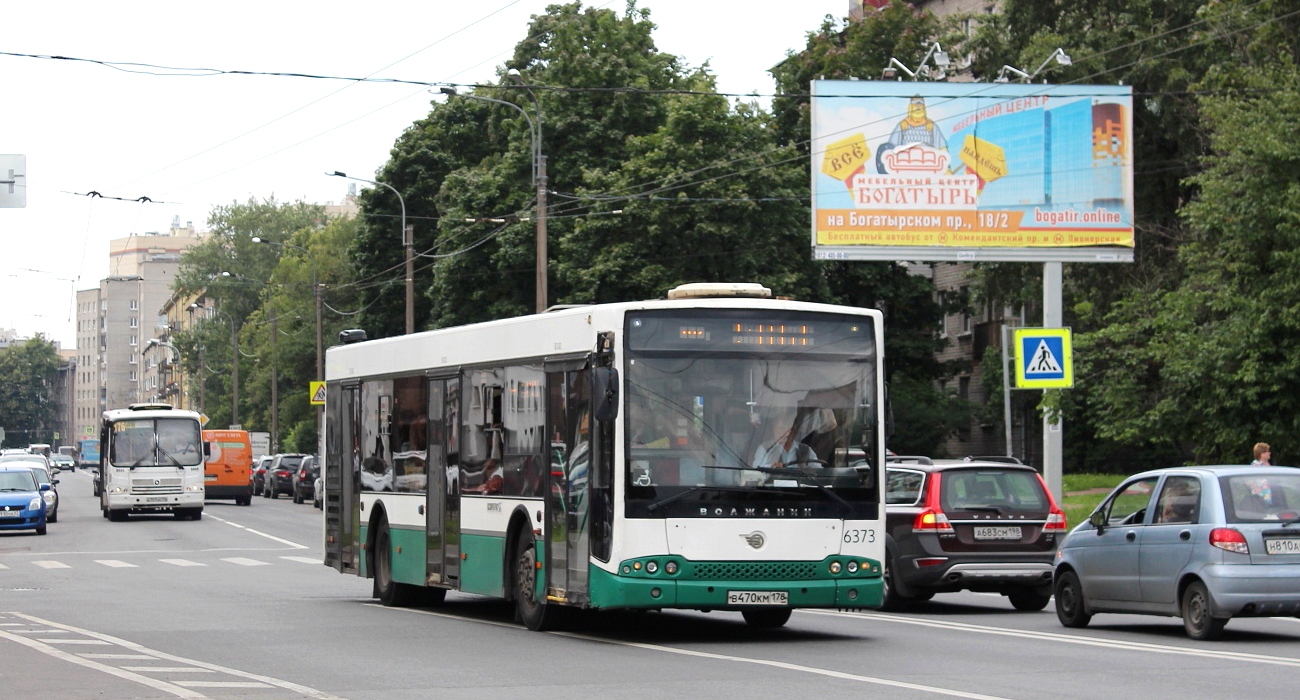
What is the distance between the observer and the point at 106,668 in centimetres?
1336

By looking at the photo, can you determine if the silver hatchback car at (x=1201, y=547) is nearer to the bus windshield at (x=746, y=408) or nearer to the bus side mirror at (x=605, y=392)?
the bus windshield at (x=746, y=408)

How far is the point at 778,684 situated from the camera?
11977 millimetres

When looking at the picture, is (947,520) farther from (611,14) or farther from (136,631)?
(611,14)

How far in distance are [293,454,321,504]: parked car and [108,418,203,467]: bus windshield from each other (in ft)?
41.9

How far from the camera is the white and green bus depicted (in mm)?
14930

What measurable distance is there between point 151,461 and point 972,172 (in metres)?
25.2

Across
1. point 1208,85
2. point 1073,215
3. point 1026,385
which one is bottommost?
point 1026,385

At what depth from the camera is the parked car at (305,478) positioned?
62969 millimetres

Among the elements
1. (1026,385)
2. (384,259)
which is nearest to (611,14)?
A: (384,259)

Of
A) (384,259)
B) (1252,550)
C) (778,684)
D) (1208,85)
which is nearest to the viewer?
(778,684)

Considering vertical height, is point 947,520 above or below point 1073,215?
below

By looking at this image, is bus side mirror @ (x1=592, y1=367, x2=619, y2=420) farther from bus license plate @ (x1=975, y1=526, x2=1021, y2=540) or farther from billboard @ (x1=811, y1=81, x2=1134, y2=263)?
billboard @ (x1=811, y1=81, x2=1134, y2=263)

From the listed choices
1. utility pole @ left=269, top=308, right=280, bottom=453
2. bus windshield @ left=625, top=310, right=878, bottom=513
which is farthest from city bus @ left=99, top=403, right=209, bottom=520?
utility pole @ left=269, top=308, right=280, bottom=453

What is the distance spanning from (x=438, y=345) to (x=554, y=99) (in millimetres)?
34551
